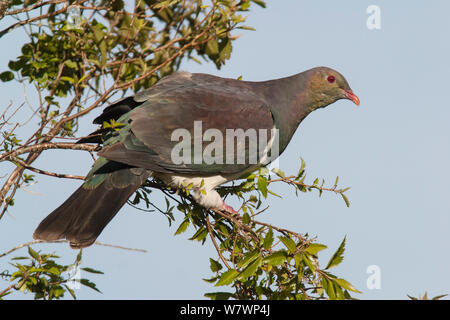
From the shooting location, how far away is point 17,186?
460cm

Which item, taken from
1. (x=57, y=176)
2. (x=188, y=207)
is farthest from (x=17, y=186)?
(x=188, y=207)

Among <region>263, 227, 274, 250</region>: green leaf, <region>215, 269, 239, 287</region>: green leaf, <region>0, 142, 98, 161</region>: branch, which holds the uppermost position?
<region>0, 142, 98, 161</region>: branch

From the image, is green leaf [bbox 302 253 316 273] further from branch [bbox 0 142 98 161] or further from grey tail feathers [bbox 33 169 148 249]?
branch [bbox 0 142 98 161]

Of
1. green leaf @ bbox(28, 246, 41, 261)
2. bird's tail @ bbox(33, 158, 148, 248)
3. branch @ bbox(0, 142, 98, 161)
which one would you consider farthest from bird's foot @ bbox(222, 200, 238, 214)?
green leaf @ bbox(28, 246, 41, 261)

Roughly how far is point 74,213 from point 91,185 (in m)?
0.24

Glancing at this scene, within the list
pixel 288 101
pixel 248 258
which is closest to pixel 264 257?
pixel 248 258

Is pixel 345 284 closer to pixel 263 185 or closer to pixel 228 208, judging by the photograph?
pixel 263 185

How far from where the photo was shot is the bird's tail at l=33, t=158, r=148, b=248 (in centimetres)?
470

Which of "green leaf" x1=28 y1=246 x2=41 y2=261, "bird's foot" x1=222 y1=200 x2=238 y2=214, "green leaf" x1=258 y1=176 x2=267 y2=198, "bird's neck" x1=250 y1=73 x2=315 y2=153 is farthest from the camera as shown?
"bird's neck" x1=250 y1=73 x2=315 y2=153

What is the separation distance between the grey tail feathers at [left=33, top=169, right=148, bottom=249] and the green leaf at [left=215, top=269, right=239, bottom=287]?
1.11 meters

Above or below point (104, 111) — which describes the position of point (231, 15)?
above

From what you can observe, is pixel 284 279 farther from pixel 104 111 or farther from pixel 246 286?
pixel 104 111

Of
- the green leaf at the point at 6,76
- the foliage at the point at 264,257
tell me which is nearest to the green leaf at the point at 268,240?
the foliage at the point at 264,257

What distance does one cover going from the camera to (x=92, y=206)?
15.6 feet
